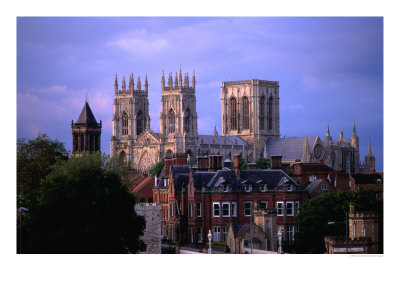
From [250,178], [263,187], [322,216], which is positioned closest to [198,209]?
[250,178]

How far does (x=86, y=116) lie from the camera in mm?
133250

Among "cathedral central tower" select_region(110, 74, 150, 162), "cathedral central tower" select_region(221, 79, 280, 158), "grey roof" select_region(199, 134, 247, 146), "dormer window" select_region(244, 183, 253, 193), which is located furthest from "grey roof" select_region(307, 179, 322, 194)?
"cathedral central tower" select_region(221, 79, 280, 158)

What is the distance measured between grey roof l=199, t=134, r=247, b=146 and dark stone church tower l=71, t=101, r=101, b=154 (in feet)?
53.6

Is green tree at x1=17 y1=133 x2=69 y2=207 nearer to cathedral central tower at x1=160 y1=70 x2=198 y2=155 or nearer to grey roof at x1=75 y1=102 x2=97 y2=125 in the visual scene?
grey roof at x1=75 y1=102 x2=97 y2=125

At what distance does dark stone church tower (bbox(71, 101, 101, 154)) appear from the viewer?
430 ft

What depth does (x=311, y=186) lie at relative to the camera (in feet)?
226

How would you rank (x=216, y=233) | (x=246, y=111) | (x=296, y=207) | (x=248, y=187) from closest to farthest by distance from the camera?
(x=216, y=233), (x=296, y=207), (x=248, y=187), (x=246, y=111)

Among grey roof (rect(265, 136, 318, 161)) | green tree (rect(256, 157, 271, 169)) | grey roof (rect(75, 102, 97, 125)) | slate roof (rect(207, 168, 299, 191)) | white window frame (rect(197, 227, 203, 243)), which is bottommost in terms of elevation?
white window frame (rect(197, 227, 203, 243))

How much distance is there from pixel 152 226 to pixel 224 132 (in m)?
104

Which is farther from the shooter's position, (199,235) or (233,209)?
(233,209)

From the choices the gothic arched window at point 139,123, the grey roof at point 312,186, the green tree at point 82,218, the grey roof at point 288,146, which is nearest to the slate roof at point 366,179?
the grey roof at point 312,186

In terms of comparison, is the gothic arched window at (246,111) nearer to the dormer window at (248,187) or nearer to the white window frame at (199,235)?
the dormer window at (248,187)

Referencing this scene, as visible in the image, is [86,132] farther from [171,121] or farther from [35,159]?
[35,159]
